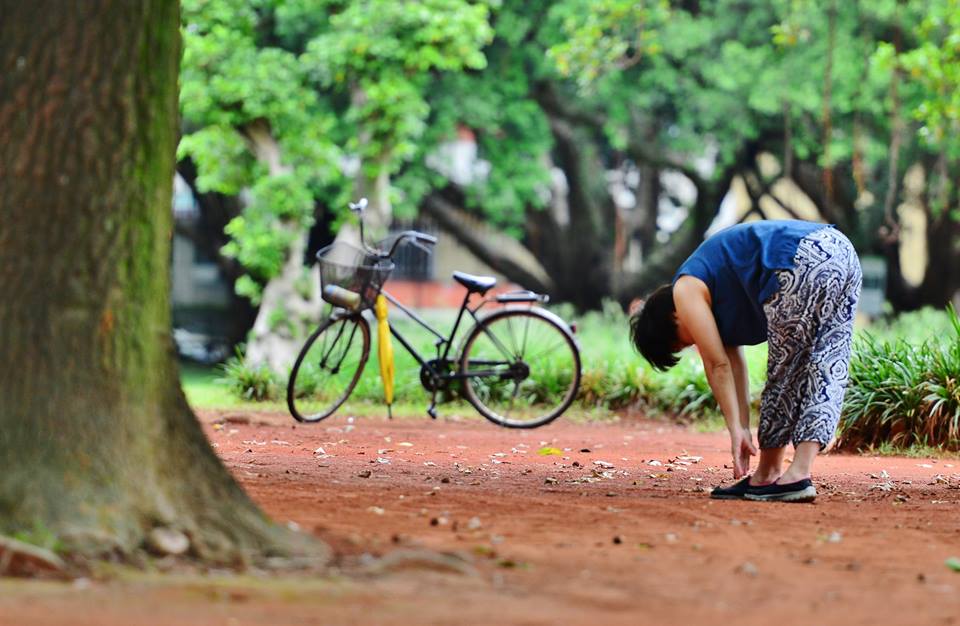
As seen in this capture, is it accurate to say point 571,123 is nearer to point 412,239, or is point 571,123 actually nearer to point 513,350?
point 513,350

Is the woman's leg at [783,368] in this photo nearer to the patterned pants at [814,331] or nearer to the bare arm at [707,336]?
the patterned pants at [814,331]

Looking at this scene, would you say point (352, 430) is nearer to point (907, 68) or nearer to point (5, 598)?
point (5, 598)

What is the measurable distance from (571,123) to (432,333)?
13.1 meters

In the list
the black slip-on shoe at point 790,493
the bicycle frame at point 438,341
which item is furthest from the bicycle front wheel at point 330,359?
the black slip-on shoe at point 790,493

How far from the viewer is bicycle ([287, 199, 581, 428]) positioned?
1121 cm

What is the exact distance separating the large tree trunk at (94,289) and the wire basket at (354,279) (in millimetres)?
6143

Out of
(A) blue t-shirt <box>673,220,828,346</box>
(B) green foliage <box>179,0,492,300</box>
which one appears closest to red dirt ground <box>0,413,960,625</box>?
(A) blue t-shirt <box>673,220,828,346</box>

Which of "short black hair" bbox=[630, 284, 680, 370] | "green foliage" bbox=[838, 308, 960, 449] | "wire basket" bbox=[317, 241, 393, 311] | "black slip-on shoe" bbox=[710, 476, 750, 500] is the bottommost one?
"black slip-on shoe" bbox=[710, 476, 750, 500]

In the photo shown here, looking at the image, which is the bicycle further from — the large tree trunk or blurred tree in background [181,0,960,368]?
the large tree trunk

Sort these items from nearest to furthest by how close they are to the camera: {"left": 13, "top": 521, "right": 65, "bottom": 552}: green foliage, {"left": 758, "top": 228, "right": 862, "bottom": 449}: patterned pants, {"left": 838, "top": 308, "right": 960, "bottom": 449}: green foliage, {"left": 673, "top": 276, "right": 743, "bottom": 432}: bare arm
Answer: {"left": 13, "top": 521, "right": 65, "bottom": 552}: green foliage < {"left": 758, "top": 228, "right": 862, "bottom": 449}: patterned pants < {"left": 673, "top": 276, "right": 743, "bottom": 432}: bare arm < {"left": 838, "top": 308, "right": 960, "bottom": 449}: green foliage

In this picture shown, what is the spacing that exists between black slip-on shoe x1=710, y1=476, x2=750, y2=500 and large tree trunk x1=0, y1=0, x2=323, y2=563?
274 centimetres

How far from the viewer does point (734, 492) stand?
6.89m

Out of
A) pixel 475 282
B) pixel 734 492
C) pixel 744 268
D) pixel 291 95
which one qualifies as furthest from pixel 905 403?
pixel 291 95

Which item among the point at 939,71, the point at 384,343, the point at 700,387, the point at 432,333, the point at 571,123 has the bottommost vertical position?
the point at 700,387
